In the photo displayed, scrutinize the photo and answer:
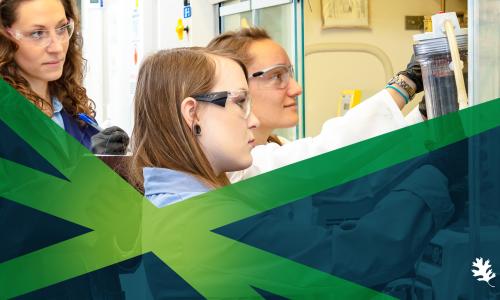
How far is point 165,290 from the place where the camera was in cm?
140

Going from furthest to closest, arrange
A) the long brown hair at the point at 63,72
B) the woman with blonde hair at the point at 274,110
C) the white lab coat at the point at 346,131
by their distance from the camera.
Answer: the long brown hair at the point at 63,72 → the woman with blonde hair at the point at 274,110 → the white lab coat at the point at 346,131

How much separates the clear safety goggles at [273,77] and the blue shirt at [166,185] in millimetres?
777

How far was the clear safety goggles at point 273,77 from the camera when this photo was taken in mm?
2176

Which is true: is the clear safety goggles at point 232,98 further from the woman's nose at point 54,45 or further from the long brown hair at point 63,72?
the woman's nose at point 54,45

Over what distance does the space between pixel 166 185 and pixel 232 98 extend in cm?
20

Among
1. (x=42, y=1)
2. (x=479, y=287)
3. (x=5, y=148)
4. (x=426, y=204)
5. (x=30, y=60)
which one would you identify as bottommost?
(x=479, y=287)

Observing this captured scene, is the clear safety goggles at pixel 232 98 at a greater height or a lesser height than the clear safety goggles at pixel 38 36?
lesser

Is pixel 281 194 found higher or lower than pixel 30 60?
lower

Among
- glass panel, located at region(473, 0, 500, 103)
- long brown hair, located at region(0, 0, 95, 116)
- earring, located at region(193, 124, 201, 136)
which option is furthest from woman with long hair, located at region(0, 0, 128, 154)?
glass panel, located at region(473, 0, 500, 103)

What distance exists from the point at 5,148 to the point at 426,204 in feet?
2.58

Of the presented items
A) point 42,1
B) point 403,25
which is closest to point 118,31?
point 403,25

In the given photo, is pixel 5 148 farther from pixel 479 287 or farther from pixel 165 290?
pixel 479 287

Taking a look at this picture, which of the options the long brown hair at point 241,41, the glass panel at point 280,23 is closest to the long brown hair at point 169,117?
the long brown hair at point 241,41
